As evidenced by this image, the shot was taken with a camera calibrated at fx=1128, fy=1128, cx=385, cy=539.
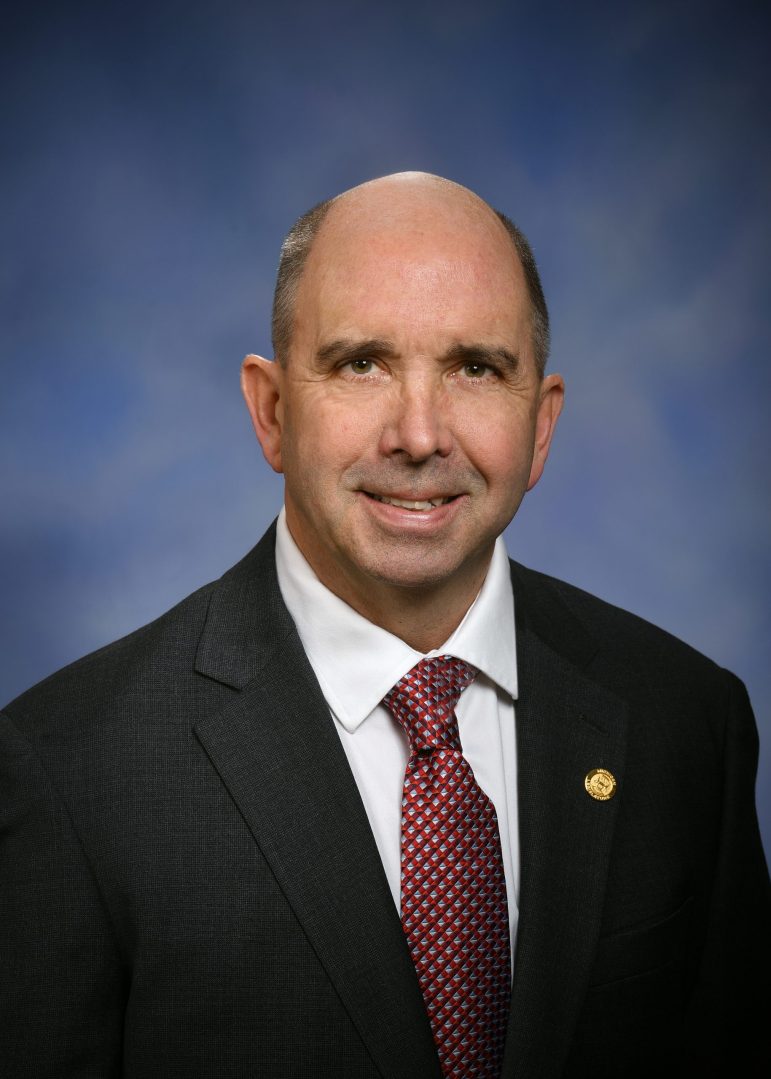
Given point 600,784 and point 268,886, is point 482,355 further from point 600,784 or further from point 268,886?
point 268,886

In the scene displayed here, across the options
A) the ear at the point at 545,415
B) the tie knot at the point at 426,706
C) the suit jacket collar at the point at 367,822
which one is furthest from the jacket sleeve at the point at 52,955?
the ear at the point at 545,415

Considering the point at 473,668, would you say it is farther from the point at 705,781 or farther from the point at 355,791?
the point at 705,781

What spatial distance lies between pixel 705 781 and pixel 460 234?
5.04 ft

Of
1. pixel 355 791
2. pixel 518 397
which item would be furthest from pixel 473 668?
pixel 518 397

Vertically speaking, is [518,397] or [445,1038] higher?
[518,397]

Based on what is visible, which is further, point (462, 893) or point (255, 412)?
point (255, 412)

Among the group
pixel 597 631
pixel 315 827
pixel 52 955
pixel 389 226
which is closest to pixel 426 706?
pixel 315 827

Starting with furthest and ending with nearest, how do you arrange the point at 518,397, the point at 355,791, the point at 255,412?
the point at 255,412
the point at 518,397
the point at 355,791

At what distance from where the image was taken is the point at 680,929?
277 centimetres

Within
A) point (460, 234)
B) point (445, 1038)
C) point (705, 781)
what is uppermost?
point (460, 234)

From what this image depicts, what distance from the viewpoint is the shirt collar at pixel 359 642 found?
2.59 m

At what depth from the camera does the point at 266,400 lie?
279 cm

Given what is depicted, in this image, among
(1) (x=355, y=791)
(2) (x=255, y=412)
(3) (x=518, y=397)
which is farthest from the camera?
(2) (x=255, y=412)

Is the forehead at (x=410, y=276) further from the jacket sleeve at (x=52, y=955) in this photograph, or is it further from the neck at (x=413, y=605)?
the jacket sleeve at (x=52, y=955)
